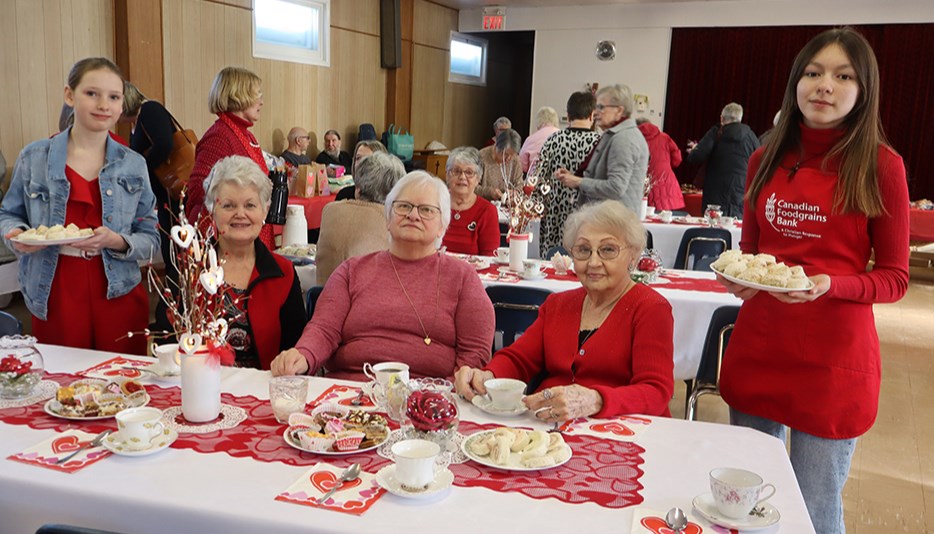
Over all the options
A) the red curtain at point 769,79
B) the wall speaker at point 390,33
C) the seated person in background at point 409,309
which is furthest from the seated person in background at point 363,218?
the red curtain at point 769,79

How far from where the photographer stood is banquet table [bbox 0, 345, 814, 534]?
4.47 feet

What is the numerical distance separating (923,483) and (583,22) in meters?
9.53

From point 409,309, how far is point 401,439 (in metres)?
0.79

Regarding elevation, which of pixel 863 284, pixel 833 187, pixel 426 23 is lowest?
pixel 863 284

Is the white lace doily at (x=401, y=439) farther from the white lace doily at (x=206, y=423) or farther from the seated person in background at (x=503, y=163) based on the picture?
the seated person in background at (x=503, y=163)

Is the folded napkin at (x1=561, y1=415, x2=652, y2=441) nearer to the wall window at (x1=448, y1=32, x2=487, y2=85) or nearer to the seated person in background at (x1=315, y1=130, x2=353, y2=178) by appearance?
the seated person in background at (x1=315, y1=130, x2=353, y2=178)

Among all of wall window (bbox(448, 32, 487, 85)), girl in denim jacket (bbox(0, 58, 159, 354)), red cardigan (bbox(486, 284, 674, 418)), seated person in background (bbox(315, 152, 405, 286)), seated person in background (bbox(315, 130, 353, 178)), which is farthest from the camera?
wall window (bbox(448, 32, 487, 85))

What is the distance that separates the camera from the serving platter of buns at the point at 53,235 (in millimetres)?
2410

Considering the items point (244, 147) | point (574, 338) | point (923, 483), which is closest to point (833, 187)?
point (574, 338)

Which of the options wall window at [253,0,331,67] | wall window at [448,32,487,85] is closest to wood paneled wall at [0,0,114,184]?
wall window at [253,0,331,67]

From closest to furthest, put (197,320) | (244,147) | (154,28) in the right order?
1. (197,320)
2. (244,147)
3. (154,28)

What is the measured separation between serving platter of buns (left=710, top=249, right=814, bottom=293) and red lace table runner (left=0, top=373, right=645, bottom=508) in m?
0.50

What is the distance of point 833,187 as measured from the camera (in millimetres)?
1934

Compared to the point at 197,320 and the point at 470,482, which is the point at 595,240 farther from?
the point at 197,320
